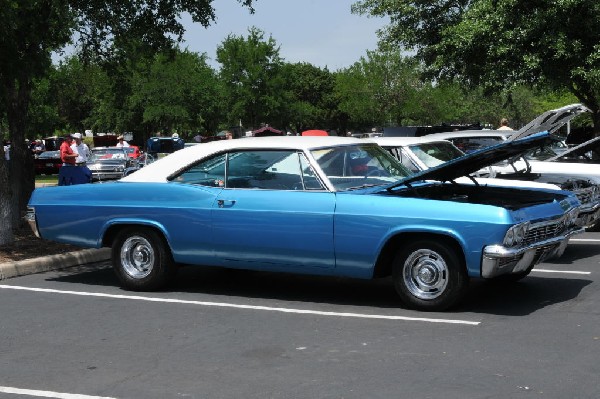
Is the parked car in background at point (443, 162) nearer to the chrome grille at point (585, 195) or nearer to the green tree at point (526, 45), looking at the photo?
the chrome grille at point (585, 195)

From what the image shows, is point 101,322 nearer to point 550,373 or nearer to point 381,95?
point 550,373

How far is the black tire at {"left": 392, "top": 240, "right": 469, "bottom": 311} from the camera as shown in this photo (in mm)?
7801

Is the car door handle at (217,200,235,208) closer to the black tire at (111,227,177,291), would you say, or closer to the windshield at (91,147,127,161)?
the black tire at (111,227,177,291)

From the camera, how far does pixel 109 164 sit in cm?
2930

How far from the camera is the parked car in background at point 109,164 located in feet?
95.3

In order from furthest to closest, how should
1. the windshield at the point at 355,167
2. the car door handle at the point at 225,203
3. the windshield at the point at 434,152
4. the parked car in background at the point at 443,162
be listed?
the windshield at the point at 434,152
the parked car in background at the point at 443,162
the car door handle at the point at 225,203
the windshield at the point at 355,167

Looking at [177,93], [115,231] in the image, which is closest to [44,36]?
[115,231]

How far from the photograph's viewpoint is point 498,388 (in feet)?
18.5

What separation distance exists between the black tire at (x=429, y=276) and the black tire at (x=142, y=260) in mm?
2492

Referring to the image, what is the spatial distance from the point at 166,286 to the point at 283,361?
10.5 feet

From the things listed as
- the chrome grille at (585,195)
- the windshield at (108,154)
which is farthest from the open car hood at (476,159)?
the windshield at (108,154)

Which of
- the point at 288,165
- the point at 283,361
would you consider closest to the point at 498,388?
the point at 283,361

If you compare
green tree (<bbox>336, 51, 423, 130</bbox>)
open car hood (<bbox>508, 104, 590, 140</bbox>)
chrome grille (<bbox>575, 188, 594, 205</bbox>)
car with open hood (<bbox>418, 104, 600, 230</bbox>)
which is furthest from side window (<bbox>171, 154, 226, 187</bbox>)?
green tree (<bbox>336, 51, 423, 130</bbox>)

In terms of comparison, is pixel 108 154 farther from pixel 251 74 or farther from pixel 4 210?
pixel 251 74
